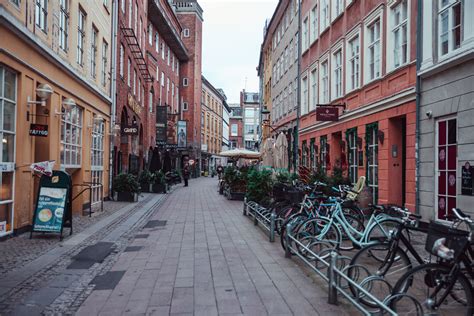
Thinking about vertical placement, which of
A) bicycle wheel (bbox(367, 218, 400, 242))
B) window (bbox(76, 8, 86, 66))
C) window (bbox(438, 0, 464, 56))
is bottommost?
bicycle wheel (bbox(367, 218, 400, 242))

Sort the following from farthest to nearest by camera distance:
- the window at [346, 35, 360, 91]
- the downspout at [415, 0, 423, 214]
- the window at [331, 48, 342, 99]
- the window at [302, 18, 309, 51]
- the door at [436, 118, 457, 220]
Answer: the window at [302, 18, 309, 51] → the window at [331, 48, 342, 99] → the window at [346, 35, 360, 91] → the downspout at [415, 0, 423, 214] → the door at [436, 118, 457, 220]

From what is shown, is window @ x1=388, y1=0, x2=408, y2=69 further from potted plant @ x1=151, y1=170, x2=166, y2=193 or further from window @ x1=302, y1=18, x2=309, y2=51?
potted plant @ x1=151, y1=170, x2=166, y2=193

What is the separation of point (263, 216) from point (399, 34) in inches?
271

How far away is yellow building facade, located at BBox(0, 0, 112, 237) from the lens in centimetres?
914

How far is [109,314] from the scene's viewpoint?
Result: 4812mm

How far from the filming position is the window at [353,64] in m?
16.9

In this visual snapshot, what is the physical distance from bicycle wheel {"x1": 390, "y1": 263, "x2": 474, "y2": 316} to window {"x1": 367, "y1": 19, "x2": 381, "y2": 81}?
11509mm

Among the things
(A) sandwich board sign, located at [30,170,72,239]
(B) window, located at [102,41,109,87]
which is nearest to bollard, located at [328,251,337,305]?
(A) sandwich board sign, located at [30,170,72,239]

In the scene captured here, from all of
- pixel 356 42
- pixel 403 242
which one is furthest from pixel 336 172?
pixel 403 242

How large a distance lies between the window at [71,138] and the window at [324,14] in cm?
1176

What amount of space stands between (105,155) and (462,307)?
1656cm

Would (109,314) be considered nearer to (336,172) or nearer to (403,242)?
(403,242)

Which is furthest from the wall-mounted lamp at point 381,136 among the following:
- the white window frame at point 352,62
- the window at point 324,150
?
the window at point 324,150

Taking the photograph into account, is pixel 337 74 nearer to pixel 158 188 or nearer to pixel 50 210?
pixel 158 188
